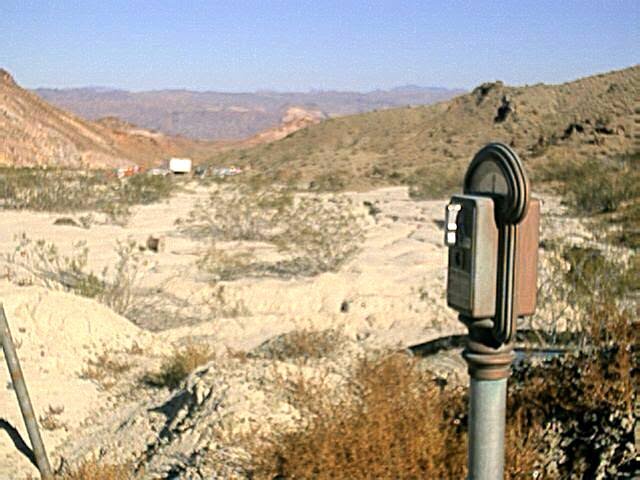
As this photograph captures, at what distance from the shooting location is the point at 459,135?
57750mm

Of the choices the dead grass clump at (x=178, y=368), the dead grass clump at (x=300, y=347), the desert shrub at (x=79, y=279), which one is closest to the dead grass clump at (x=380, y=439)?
the dead grass clump at (x=300, y=347)

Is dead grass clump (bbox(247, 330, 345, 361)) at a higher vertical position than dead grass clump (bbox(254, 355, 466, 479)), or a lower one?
lower

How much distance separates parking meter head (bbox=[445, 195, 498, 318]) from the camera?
10.4 feet

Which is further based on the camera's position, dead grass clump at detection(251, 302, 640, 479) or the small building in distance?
the small building in distance

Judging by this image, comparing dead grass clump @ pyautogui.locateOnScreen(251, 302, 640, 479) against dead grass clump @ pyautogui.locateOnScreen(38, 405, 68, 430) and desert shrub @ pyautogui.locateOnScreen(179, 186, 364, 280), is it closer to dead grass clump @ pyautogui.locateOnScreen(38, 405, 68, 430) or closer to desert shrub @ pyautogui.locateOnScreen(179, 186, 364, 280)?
dead grass clump @ pyautogui.locateOnScreen(38, 405, 68, 430)

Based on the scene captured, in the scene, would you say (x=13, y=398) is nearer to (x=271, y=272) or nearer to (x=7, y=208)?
(x=271, y=272)

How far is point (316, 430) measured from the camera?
467 cm

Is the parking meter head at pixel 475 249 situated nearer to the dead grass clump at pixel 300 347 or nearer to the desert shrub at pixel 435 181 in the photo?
the dead grass clump at pixel 300 347

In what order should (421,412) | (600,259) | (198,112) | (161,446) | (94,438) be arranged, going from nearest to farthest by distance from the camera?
(421,412)
(161,446)
(94,438)
(600,259)
(198,112)

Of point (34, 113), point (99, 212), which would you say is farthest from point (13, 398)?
point (34, 113)

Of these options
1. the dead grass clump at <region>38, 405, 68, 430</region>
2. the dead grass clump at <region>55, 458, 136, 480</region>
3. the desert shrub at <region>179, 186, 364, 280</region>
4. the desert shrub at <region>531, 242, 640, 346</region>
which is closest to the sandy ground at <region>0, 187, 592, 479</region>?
the dead grass clump at <region>38, 405, 68, 430</region>

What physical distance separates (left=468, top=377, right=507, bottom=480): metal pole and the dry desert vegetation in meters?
1.07

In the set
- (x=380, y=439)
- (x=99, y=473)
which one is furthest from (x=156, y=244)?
(x=380, y=439)

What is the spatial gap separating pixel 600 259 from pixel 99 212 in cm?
1528
